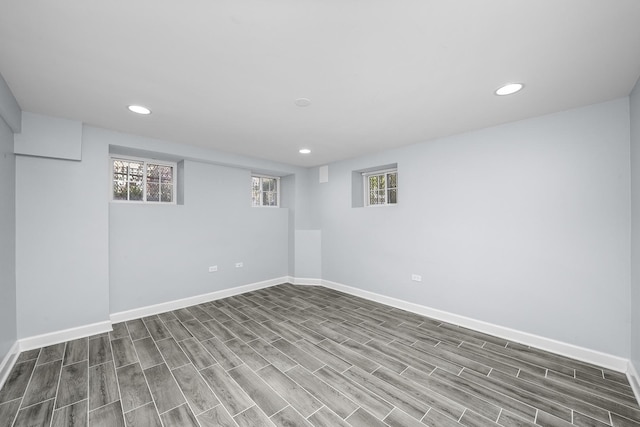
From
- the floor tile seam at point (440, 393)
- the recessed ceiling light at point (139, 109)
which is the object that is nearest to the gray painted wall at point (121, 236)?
the recessed ceiling light at point (139, 109)

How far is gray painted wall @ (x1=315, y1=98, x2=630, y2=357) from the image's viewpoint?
236 centimetres

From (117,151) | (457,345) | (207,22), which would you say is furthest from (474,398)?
(117,151)

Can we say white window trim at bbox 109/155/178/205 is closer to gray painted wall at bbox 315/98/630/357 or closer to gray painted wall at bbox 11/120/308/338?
gray painted wall at bbox 11/120/308/338

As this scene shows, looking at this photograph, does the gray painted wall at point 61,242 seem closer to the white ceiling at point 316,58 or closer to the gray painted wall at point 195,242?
the gray painted wall at point 195,242

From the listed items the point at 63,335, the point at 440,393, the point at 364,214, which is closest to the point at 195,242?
the point at 63,335

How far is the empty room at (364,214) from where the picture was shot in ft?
5.03

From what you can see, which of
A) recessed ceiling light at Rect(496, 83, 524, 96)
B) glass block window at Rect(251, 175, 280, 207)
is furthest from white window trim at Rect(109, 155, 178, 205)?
recessed ceiling light at Rect(496, 83, 524, 96)

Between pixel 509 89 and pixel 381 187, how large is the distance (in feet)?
8.12

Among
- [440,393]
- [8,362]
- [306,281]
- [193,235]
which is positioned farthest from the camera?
[306,281]

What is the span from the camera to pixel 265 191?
5309 millimetres

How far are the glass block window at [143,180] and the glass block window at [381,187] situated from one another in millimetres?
3238

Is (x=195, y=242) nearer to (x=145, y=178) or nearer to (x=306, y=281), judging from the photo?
(x=145, y=178)

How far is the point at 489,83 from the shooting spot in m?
2.02

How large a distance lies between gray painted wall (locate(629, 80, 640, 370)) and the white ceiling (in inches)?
10.2
